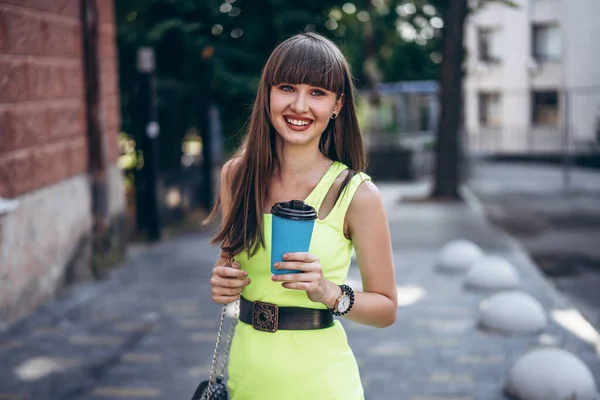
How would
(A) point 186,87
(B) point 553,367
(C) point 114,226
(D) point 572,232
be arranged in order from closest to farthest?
(B) point 553,367 < (C) point 114,226 < (D) point 572,232 < (A) point 186,87

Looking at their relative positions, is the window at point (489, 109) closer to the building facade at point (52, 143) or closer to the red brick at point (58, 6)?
the building facade at point (52, 143)

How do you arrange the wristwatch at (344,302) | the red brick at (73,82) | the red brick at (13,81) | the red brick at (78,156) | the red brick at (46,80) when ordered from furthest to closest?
1. the red brick at (78,156)
2. the red brick at (73,82)
3. the red brick at (46,80)
4. the red brick at (13,81)
5. the wristwatch at (344,302)

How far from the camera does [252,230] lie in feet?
7.86

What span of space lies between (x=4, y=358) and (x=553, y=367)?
11.9 ft

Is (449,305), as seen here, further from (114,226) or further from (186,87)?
(186,87)

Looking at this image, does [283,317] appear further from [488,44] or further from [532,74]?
[488,44]

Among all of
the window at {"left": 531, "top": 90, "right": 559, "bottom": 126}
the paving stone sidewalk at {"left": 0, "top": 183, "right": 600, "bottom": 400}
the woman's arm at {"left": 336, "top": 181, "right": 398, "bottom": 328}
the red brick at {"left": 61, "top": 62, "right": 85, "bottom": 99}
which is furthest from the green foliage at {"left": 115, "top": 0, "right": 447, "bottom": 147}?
the window at {"left": 531, "top": 90, "right": 559, "bottom": 126}

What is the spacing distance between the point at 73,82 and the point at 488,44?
108 ft

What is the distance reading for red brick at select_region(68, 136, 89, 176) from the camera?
26.2ft

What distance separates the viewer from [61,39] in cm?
773

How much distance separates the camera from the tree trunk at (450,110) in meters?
16.0

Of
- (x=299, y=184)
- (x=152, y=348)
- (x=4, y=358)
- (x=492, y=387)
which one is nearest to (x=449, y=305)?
(x=492, y=387)

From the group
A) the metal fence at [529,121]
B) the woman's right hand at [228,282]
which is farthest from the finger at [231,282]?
the metal fence at [529,121]

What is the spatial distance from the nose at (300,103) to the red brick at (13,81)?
14.5ft
